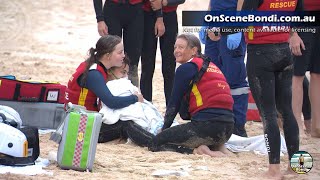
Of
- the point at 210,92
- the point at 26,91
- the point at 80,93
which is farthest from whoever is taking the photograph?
the point at 26,91

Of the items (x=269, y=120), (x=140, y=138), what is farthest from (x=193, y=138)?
(x=269, y=120)

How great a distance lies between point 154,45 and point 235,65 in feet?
3.79

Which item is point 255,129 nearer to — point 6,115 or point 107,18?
point 107,18

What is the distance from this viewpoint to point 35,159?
6781mm

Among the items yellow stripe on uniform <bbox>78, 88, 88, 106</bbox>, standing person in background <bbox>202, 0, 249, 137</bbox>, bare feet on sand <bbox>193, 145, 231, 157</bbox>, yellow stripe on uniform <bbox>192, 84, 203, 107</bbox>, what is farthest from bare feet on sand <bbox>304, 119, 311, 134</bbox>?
yellow stripe on uniform <bbox>78, 88, 88, 106</bbox>

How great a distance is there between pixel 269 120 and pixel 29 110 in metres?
2.76

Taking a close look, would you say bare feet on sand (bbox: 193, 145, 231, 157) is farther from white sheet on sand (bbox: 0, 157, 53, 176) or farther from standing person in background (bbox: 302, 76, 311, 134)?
standing person in background (bbox: 302, 76, 311, 134)

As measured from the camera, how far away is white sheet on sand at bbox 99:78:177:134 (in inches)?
314

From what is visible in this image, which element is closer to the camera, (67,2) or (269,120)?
(269,120)

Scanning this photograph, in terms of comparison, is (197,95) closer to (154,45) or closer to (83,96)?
(83,96)

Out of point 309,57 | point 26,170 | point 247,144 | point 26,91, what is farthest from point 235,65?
point 26,170

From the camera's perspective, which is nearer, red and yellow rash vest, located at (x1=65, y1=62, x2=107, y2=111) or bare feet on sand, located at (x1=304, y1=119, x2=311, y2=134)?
red and yellow rash vest, located at (x1=65, y1=62, x2=107, y2=111)

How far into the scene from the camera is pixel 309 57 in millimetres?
8547

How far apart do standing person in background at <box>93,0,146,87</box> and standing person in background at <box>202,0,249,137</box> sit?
2.71ft
